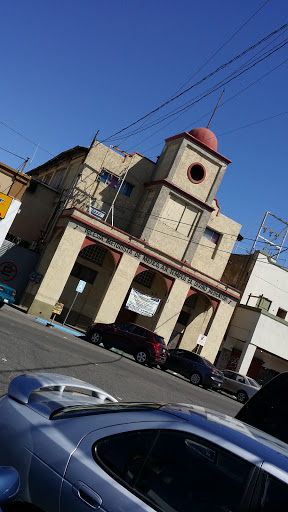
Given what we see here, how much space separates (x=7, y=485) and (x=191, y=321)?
101ft

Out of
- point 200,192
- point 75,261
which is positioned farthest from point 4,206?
point 200,192

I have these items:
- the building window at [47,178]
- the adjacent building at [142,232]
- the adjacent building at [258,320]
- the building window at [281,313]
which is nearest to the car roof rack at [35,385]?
the adjacent building at [142,232]

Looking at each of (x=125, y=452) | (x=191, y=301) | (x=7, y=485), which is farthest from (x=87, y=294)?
(x=7, y=485)

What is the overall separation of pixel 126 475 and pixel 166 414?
0.45 m

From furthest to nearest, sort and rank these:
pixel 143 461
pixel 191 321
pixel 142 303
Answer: pixel 191 321 < pixel 142 303 < pixel 143 461

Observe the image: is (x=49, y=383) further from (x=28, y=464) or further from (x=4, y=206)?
(x=4, y=206)

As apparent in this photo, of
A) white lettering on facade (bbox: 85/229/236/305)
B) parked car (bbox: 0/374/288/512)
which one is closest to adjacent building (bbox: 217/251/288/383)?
white lettering on facade (bbox: 85/229/236/305)

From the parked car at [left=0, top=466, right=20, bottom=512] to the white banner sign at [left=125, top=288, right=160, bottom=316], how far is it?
1011 inches

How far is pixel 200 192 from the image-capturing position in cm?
3077

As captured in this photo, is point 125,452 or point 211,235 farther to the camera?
point 211,235

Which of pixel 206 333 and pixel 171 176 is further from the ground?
pixel 171 176

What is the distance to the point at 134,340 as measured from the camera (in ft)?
71.4

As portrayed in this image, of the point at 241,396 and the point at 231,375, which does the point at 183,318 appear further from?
the point at 241,396

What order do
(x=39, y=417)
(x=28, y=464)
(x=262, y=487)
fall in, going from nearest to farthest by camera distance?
(x=262, y=487) < (x=28, y=464) < (x=39, y=417)
